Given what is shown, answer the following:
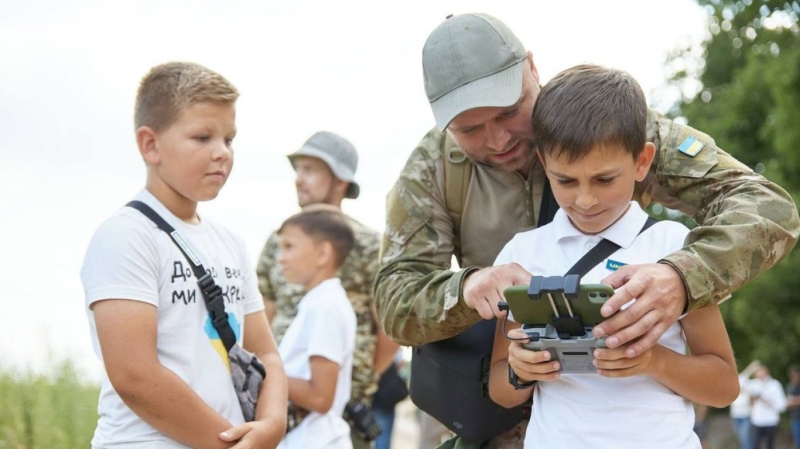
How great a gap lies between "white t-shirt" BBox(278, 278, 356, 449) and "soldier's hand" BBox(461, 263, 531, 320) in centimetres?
190

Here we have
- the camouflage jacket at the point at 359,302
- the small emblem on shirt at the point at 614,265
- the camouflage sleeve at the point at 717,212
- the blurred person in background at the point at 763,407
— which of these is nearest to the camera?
the camouflage sleeve at the point at 717,212

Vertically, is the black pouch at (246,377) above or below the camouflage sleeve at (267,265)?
above

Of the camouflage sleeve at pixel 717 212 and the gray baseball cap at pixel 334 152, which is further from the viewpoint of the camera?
the gray baseball cap at pixel 334 152

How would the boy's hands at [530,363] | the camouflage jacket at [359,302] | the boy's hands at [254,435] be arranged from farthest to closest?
the camouflage jacket at [359,302] → the boy's hands at [254,435] → the boy's hands at [530,363]

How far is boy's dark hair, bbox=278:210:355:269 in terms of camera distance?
5602 millimetres

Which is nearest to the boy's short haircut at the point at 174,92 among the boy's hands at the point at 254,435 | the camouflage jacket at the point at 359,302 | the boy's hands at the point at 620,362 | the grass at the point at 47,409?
the boy's hands at the point at 254,435

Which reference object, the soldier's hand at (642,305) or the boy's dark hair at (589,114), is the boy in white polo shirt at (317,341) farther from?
the soldier's hand at (642,305)

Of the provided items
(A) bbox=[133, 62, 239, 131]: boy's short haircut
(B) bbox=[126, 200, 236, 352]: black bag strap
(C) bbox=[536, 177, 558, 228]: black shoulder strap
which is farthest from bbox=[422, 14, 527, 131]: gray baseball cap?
(B) bbox=[126, 200, 236, 352]: black bag strap

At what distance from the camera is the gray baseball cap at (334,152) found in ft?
20.8

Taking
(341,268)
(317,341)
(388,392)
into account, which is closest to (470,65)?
(317,341)

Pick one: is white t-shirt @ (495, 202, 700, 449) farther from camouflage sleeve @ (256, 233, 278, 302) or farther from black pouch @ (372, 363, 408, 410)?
black pouch @ (372, 363, 408, 410)

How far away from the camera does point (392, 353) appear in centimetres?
615

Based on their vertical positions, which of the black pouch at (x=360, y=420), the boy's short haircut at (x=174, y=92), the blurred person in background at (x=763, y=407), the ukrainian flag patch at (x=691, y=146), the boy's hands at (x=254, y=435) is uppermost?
the boy's short haircut at (x=174, y=92)

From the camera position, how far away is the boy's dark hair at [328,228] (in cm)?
560
